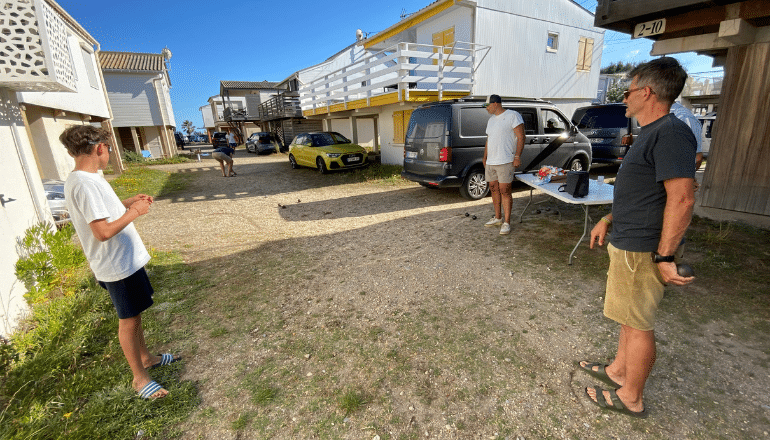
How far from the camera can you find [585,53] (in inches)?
595

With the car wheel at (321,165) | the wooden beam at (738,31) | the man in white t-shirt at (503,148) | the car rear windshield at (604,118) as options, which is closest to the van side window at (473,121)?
the man in white t-shirt at (503,148)

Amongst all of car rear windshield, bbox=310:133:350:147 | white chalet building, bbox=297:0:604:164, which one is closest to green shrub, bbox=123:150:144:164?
white chalet building, bbox=297:0:604:164

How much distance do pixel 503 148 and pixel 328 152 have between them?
8637 mm

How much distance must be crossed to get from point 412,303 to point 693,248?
13.5 ft

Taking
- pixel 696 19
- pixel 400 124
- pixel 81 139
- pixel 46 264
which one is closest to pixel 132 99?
pixel 400 124

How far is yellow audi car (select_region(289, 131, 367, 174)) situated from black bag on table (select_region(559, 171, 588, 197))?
9.50 metres

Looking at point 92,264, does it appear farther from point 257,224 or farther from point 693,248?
point 693,248

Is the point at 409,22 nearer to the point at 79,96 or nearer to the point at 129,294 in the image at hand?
the point at 79,96

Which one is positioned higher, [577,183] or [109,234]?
[109,234]

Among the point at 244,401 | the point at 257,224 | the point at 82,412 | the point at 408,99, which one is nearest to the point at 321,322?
the point at 244,401

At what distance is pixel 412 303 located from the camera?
3.61m

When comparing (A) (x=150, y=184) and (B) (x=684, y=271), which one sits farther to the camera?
(A) (x=150, y=184)

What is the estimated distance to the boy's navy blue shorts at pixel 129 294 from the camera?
221cm

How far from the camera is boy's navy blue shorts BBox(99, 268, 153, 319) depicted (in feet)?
7.26
